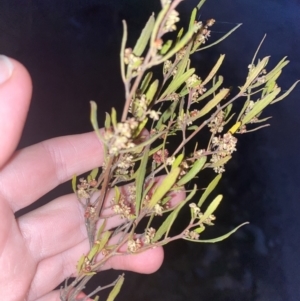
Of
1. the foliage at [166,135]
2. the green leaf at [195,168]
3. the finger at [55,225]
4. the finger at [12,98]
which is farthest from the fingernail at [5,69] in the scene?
the finger at [55,225]

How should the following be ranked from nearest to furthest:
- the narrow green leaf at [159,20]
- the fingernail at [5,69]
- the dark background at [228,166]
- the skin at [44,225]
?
the narrow green leaf at [159,20] → the fingernail at [5,69] → the skin at [44,225] → the dark background at [228,166]

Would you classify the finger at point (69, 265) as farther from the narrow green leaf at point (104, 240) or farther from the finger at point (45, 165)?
the narrow green leaf at point (104, 240)

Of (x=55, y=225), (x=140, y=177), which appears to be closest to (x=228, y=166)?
(x=55, y=225)

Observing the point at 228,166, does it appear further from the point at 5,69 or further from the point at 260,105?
the point at 5,69

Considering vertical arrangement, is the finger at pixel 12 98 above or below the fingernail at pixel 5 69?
below

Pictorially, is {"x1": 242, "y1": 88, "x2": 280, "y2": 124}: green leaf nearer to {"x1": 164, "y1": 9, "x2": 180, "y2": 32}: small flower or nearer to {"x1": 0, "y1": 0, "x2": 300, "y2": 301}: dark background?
{"x1": 164, "y1": 9, "x2": 180, "y2": 32}: small flower

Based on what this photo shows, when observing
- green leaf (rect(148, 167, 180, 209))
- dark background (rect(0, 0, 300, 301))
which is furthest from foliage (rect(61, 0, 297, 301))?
dark background (rect(0, 0, 300, 301))
